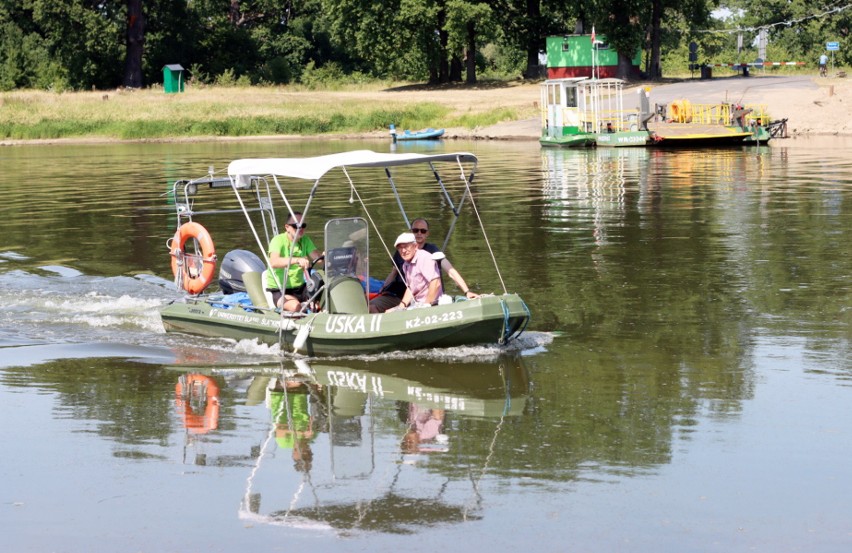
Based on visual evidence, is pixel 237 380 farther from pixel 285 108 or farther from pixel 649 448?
pixel 285 108

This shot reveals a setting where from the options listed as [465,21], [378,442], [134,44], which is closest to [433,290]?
[378,442]

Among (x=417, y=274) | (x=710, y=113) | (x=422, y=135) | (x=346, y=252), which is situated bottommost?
(x=417, y=274)

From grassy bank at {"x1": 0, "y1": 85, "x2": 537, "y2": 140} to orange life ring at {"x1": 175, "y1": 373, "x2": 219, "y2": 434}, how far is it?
4765 centimetres

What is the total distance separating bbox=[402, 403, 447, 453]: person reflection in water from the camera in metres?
11.0

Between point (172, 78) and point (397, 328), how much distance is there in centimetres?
6449

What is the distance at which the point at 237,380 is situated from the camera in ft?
45.4

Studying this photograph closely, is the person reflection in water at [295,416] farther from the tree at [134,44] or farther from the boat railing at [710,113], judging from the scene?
the tree at [134,44]

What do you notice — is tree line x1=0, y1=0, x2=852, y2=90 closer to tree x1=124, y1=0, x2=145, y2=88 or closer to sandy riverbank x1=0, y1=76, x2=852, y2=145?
tree x1=124, y1=0, x2=145, y2=88

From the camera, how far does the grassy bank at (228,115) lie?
208ft

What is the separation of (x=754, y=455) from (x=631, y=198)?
70.2 ft

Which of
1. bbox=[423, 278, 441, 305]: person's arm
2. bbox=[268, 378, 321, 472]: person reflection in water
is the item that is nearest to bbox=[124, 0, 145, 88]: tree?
bbox=[423, 278, 441, 305]: person's arm

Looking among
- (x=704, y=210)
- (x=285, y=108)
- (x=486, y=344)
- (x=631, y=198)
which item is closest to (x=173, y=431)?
(x=486, y=344)

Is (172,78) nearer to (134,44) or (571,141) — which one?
(134,44)

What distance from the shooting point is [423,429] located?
11.6 metres
